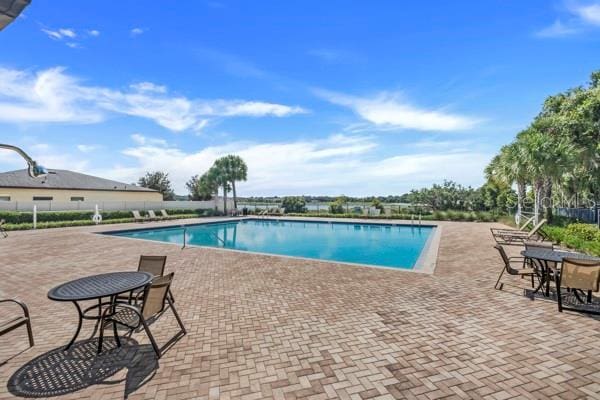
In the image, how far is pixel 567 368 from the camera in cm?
272

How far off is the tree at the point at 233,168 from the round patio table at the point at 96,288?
26.5 m

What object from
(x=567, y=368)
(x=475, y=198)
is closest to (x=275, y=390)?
(x=567, y=368)

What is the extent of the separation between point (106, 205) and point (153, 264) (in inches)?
886

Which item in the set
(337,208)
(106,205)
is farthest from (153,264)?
(106,205)

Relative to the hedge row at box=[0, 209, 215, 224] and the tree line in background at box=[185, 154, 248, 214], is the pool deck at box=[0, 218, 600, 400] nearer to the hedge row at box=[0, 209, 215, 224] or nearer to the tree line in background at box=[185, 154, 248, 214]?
the hedge row at box=[0, 209, 215, 224]

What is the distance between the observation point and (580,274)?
4039 millimetres

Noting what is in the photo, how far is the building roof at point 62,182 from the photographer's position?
23164 mm

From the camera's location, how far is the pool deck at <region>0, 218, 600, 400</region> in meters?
2.47

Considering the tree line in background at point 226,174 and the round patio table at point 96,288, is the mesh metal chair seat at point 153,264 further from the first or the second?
the tree line in background at point 226,174

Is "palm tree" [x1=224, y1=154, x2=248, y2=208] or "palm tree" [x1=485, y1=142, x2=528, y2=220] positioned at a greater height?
"palm tree" [x1=224, y1=154, x2=248, y2=208]

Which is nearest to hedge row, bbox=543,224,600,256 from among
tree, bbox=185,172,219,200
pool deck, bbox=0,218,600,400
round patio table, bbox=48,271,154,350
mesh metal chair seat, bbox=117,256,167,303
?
pool deck, bbox=0,218,600,400

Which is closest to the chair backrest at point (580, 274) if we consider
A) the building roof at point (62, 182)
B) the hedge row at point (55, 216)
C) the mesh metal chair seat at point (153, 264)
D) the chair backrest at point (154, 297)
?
the chair backrest at point (154, 297)

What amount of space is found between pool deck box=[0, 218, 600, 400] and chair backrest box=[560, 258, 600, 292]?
425 millimetres

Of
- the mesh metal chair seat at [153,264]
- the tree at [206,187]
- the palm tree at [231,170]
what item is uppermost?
the palm tree at [231,170]
